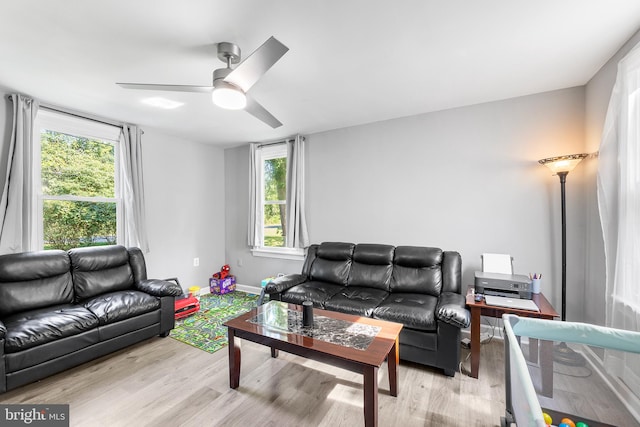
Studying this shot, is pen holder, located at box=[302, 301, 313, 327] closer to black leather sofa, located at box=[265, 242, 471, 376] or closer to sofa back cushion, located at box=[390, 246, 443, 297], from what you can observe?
black leather sofa, located at box=[265, 242, 471, 376]

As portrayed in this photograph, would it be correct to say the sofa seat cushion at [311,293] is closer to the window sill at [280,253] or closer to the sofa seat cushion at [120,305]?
the window sill at [280,253]

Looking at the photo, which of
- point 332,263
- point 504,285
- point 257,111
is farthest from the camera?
point 332,263

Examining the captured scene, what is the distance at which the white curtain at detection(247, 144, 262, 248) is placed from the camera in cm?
440

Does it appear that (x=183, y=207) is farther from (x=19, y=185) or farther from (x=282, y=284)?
(x=282, y=284)

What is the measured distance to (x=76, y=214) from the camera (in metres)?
3.13

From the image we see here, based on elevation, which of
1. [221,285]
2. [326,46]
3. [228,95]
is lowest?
[221,285]

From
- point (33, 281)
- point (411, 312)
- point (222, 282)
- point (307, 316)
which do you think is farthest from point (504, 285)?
point (33, 281)

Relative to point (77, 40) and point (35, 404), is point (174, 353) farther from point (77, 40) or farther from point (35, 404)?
point (77, 40)

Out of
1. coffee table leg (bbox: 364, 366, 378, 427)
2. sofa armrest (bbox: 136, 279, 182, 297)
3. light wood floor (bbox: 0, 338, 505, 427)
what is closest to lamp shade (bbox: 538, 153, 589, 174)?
light wood floor (bbox: 0, 338, 505, 427)

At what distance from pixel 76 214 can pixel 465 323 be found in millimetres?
4291

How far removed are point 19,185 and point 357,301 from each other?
11.4 ft

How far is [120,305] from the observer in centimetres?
245

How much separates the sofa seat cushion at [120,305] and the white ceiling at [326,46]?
6.69ft

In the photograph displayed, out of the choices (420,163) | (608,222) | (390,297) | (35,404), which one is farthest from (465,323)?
(35,404)
